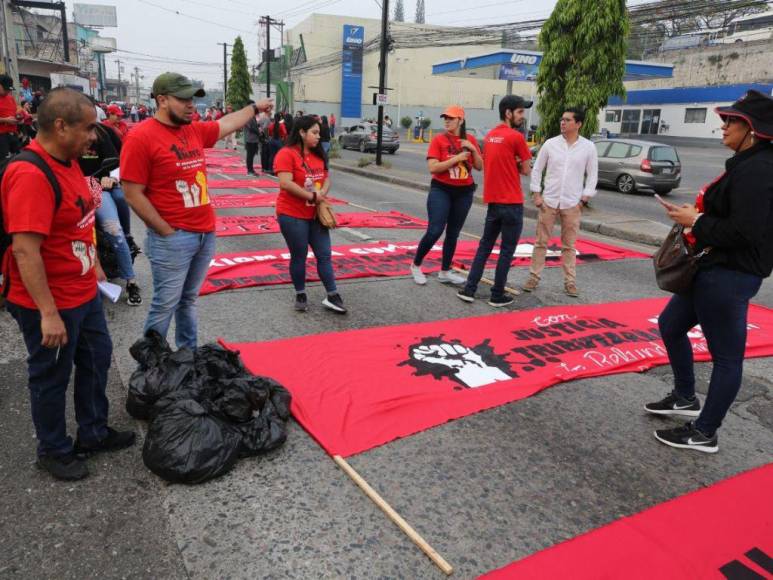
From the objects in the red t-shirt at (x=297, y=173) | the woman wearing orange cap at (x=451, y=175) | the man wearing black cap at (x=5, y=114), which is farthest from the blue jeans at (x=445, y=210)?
the man wearing black cap at (x=5, y=114)

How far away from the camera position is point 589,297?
6.48 m

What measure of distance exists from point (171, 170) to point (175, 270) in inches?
25.0

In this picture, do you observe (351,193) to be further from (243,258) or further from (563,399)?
(563,399)

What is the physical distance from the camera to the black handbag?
10.5ft

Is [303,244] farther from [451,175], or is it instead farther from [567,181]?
[567,181]

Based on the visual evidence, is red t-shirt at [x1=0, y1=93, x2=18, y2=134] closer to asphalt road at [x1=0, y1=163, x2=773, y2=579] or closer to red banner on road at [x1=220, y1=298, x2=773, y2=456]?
asphalt road at [x1=0, y1=163, x2=773, y2=579]

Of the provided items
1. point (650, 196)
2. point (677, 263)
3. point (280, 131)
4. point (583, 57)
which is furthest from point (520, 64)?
point (677, 263)

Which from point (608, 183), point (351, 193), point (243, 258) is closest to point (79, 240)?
point (243, 258)

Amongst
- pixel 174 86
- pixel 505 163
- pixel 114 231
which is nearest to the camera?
pixel 174 86

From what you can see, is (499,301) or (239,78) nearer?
(499,301)

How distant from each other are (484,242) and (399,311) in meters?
1.16

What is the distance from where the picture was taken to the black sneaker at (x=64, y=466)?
289 centimetres

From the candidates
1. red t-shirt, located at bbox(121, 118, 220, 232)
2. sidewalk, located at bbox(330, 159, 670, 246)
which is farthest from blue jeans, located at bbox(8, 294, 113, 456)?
sidewalk, located at bbox(330, 159, 670, 246)

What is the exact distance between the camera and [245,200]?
500 inches
